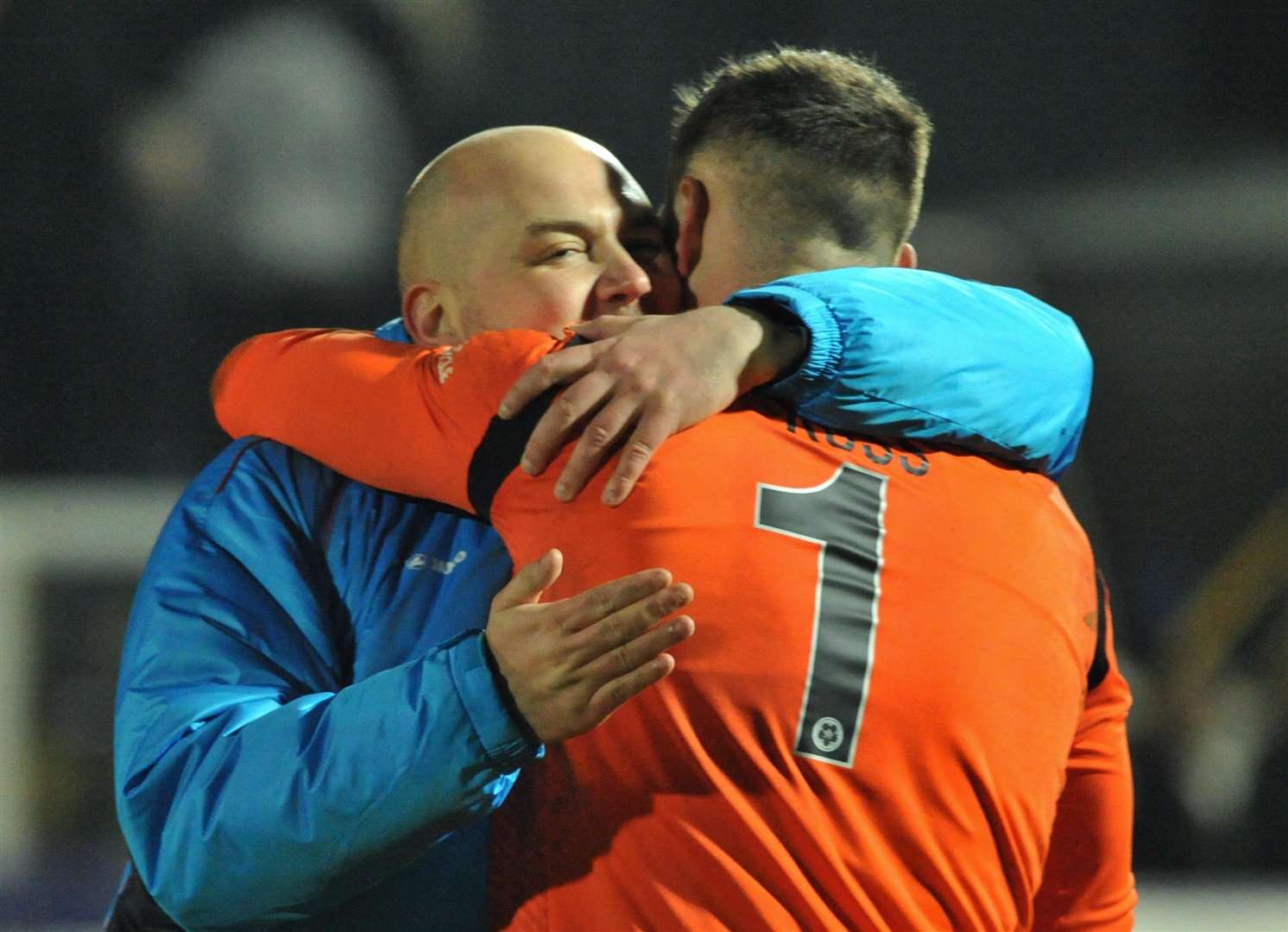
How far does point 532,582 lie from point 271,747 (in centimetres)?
24

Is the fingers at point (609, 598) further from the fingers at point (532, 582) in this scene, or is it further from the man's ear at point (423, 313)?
the man's ear at point (423, 313)

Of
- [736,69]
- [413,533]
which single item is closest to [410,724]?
[413,533]

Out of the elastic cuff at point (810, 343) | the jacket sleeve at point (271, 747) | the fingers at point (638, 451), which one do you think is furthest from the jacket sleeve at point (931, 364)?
the jacket sleeve at point (271, 747)

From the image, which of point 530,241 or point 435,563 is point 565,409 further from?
point 530,241

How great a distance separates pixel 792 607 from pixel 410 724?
0.29 m

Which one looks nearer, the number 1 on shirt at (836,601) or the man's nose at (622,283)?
the number 1 on shirt at (836,601)

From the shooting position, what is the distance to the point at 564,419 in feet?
3.58

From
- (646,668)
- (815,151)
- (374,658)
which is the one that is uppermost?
(815,151)

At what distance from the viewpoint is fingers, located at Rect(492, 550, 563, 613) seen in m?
1.04

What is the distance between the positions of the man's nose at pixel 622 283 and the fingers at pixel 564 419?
367 millimetres

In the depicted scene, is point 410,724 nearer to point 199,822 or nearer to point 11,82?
point 199,822

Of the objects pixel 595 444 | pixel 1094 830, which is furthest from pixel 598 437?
pixel 1094 830

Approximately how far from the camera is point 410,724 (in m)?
1.10

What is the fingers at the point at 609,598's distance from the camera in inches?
40.3
